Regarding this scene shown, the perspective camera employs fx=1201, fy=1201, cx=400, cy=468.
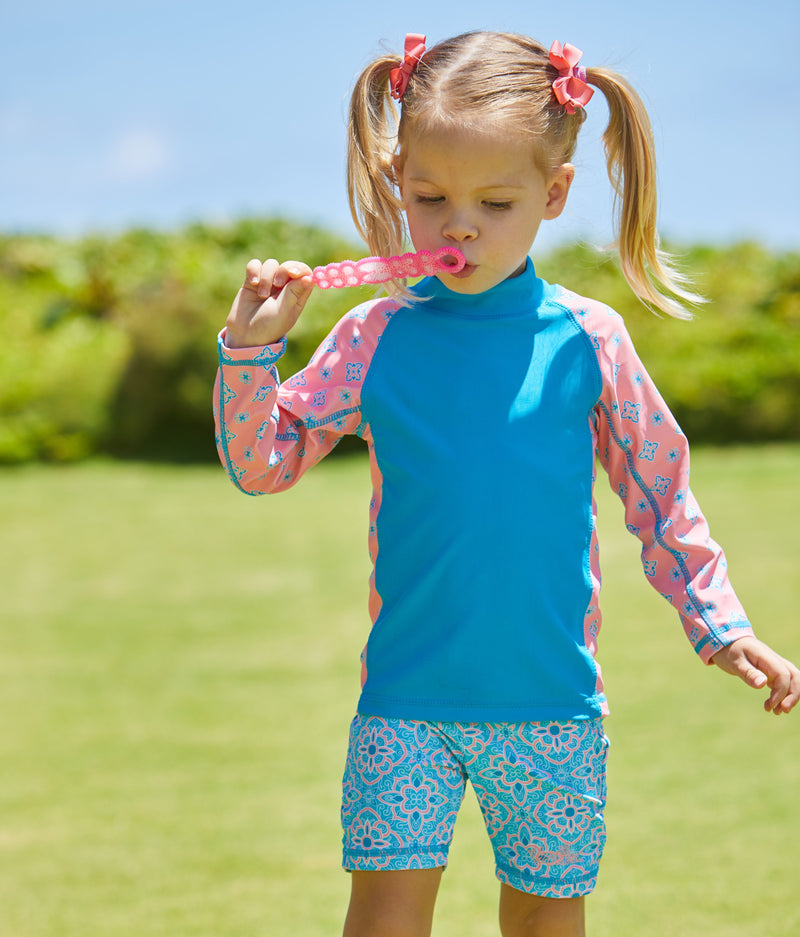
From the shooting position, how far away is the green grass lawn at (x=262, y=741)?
297 cm

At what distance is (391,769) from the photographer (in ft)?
5.89

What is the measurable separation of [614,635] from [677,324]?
5896mm

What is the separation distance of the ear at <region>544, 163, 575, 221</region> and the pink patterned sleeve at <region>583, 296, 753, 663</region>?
0.17 meters

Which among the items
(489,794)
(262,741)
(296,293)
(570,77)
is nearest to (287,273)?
(296,293)

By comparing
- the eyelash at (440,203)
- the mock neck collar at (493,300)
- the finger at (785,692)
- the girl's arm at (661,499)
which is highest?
the eyelash at (440,203)

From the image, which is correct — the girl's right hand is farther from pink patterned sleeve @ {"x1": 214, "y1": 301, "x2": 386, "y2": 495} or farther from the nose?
the nose

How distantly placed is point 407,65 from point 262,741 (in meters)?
2.79

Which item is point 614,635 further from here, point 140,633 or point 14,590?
point 14,590

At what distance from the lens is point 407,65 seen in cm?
196

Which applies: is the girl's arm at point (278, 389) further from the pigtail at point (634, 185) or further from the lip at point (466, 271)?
the pigtail at point (634, 185)

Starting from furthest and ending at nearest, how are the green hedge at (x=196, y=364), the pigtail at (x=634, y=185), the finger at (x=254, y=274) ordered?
the green hedge at (x=196, y=364) → the pigtail at (x=634, y=185) → the finger at (x=254, y=274)

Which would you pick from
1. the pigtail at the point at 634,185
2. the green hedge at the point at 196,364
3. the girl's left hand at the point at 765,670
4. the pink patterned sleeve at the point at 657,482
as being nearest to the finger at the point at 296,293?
the pink patterned sleeve at the point at 657,482

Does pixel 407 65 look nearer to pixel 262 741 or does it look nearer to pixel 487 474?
pixel 487 474

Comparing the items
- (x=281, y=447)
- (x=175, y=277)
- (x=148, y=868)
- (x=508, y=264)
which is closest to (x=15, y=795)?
(x=148, y=868)
